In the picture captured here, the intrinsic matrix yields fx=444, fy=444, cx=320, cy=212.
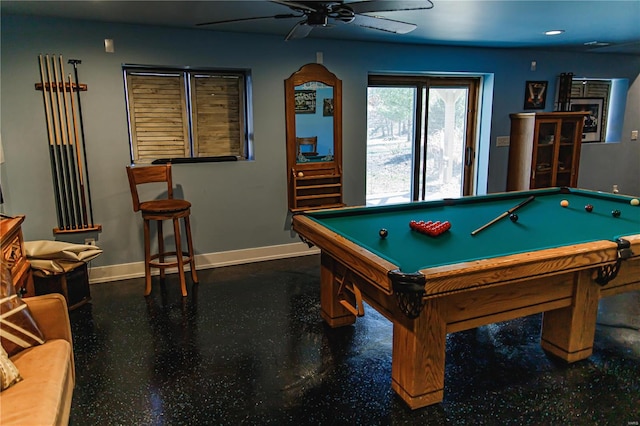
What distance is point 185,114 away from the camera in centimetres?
443

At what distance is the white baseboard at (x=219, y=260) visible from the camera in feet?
13.6

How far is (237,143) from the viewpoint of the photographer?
15.4 feet

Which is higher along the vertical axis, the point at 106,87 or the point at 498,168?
the point at 106,87

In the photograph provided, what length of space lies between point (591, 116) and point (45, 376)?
722cm

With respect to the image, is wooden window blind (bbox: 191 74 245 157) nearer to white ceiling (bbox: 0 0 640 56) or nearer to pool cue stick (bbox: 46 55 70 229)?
white ceiling (bbox: 0 0 640 56)

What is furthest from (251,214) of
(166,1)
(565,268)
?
(565,268)

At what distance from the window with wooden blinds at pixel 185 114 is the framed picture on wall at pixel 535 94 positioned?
12.2ft

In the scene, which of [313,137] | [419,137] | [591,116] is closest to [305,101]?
[313,137]

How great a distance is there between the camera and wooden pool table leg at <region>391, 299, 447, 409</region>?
7.27 feet

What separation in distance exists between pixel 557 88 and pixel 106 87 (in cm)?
549

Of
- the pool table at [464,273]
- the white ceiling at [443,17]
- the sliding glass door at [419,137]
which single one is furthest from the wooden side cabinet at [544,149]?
the pool table at [464,273]

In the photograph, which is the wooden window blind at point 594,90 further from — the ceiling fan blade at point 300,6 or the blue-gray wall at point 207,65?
the ceiling fan blade at point 300,6

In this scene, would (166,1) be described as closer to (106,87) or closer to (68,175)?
(106,87)

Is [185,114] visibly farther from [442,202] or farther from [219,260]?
[442,202]
